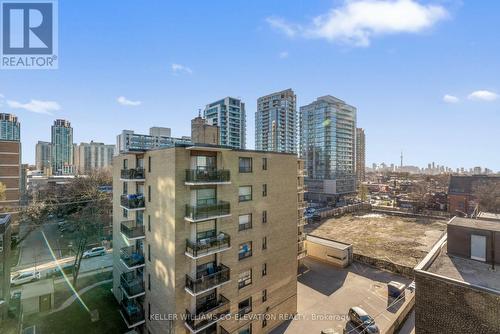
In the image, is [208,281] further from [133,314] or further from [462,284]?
[462,284]

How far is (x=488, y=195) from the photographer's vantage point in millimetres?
45969

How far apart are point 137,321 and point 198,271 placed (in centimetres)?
710

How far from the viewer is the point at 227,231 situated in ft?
49.3

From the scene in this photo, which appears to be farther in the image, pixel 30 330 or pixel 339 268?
pixel 339 268

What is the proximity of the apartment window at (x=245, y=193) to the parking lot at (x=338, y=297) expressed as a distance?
10.7 metres

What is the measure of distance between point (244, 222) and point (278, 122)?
81.7 metres

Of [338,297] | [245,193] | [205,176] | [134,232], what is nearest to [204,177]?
[205,176]

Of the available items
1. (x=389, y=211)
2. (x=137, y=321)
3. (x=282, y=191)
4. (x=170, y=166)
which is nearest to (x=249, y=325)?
(x=137, y=321)

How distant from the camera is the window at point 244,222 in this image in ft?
51.8

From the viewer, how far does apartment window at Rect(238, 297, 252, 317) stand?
1581 cm

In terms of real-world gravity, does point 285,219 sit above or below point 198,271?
above

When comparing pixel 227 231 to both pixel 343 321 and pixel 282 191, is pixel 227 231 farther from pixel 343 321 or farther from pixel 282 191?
pixel 343 321

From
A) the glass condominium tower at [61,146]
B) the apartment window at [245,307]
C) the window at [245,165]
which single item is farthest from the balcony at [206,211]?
the glass condominium tower at [61,146]

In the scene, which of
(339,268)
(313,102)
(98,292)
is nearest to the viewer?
(98,292)
